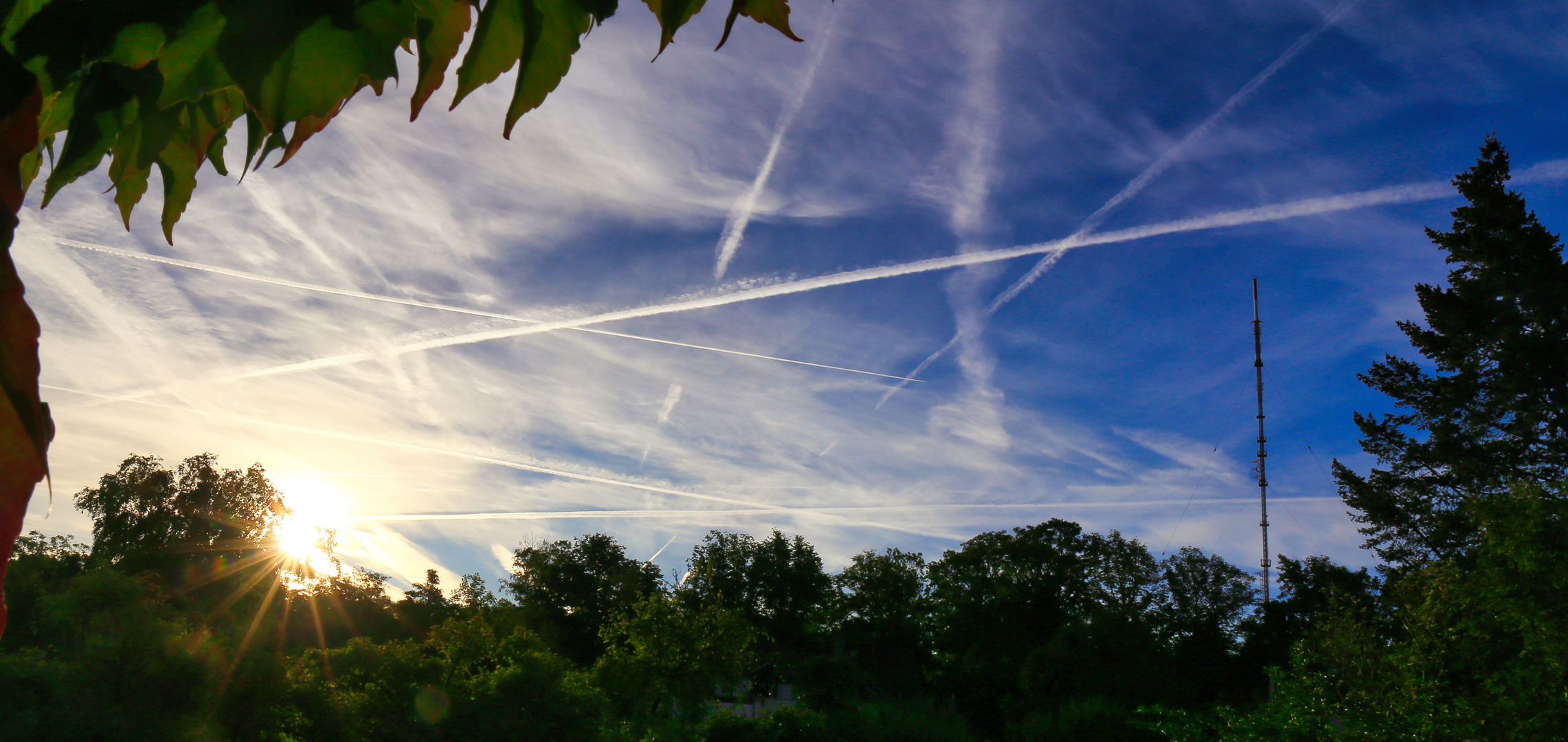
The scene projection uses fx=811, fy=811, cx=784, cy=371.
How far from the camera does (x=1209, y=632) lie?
5159 cm

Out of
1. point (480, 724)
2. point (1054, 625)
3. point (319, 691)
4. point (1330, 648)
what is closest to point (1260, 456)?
point (1330, 648)

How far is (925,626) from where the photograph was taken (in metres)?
52.8

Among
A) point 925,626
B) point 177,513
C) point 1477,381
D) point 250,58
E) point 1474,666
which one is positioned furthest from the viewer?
point 925,626

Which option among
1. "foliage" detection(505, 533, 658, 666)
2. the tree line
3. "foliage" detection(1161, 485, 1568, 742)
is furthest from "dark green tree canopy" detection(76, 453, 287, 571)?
"foliage" detection(1161, 485, 1568, 742)

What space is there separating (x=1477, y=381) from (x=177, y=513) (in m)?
57.7

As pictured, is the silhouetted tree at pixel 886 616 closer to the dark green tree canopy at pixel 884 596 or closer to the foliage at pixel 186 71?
the dark green tree canopy at pixel 884 596

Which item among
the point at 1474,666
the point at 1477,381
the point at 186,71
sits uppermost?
the point at 1477,381

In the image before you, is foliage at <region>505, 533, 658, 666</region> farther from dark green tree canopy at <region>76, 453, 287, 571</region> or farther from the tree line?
dark green tree canopy at <region>76, 453, 287, 571</region>

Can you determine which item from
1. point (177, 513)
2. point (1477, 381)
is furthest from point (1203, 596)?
point (177, 513)

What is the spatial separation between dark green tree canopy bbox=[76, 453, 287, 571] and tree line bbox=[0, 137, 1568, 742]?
0.16m

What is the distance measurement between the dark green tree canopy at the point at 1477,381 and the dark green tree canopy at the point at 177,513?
170 ft

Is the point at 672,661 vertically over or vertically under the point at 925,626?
under

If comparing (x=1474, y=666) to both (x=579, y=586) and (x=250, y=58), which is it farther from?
(x=579, y=586)

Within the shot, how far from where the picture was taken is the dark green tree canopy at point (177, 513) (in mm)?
41156
